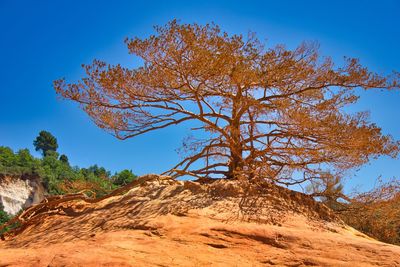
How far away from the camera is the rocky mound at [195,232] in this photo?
4363 mm

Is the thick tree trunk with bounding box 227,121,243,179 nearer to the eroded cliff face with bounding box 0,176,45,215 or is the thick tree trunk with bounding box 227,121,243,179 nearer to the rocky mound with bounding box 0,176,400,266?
the rocky mound with bounding box 0,176,400,266

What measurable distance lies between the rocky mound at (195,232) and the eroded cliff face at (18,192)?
2104cm

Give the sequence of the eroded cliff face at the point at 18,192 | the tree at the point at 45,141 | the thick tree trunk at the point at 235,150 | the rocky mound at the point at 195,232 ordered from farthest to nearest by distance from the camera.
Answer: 1. the tree at the point at 45,141
2. the eroded cliff face at the point at 18,192
3. the thick tree trunk at the point at 235,150
4. the rocky mound at the point at 195,232

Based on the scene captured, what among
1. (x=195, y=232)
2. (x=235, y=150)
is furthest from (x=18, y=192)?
(x=195, y=232)

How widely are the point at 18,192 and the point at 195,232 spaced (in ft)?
84.4

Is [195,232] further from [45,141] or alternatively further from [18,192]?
[45,141]

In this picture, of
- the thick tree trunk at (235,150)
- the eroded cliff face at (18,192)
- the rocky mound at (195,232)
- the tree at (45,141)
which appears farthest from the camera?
the tree at (45,141)

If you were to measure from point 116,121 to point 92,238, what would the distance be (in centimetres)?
447

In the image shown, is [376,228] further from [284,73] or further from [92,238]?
[92,238]

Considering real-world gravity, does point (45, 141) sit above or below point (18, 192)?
above

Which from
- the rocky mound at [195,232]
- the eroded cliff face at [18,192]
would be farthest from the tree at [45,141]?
the rocky mound at [195,232]

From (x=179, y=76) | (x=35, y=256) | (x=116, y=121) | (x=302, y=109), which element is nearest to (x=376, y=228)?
(x=302, y=109)

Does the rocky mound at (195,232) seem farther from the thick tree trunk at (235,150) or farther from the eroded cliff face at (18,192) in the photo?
the eroded cliff face at (18,192)

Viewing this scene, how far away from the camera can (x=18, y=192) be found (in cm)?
2702
